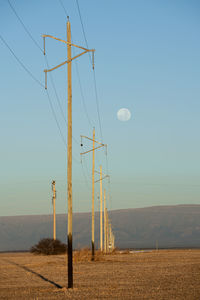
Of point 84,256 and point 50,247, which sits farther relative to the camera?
point 50,247

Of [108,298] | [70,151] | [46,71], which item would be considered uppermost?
[46,71]

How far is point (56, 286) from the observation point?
22516mm

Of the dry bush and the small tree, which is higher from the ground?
the small tree

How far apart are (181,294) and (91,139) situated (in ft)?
92.5

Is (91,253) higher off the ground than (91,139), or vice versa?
(91,139)

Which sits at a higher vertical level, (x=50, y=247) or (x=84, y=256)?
(x=50, y=247)

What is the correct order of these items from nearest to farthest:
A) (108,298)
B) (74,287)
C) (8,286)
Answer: (108,298) → (74,287) → (8,286)

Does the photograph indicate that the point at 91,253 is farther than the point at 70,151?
Yes

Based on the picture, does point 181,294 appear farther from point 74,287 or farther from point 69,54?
point 69,54

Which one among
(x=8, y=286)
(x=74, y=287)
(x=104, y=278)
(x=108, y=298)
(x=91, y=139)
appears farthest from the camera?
(x=91, y=139)

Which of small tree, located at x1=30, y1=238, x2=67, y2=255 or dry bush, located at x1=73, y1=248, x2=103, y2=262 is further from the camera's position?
small tree, located at x1=30, y1=238, x2=67, y2=255

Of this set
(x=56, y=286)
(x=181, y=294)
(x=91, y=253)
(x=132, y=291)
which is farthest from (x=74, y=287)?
(x=91, y=253)

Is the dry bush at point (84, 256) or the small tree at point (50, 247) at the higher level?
the small tree at point (50, 247)

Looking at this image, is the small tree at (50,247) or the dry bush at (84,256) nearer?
the dry bush at (84,256)
